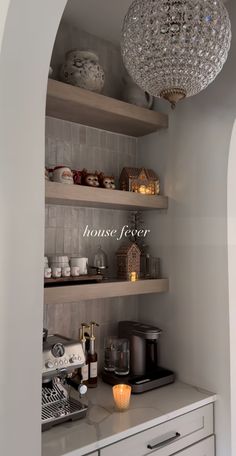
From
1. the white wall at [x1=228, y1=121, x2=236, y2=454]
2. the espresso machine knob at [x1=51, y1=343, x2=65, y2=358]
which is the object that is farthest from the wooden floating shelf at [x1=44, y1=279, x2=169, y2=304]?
the white wall at [x1=228, y1=121, x2=236, y2=454]

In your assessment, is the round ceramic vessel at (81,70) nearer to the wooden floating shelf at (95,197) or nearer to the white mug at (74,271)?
the wooden floating shelf at (95,197)

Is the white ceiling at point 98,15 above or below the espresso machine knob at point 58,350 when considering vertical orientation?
above

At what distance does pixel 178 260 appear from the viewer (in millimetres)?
1940

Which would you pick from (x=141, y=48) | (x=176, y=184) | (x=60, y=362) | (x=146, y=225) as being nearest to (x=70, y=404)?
(x=60, y=362)

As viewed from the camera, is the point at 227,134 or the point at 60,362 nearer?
the point at 60,362

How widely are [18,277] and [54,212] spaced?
94cm

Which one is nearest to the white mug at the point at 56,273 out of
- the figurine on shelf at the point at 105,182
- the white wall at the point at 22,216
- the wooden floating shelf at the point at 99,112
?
the figurine on shelf at the point at 105,182

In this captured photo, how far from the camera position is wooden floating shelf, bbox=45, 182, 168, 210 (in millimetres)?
1587

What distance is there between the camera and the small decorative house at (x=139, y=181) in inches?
77.0

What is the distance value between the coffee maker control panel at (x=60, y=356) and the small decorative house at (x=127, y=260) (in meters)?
0.47

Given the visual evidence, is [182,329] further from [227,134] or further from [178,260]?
[227,134]

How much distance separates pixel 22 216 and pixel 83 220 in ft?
3.32

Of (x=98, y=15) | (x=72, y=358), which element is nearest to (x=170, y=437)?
(x=72, y=358)

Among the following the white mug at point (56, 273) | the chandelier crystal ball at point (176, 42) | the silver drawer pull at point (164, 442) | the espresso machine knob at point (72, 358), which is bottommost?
the silver drawer pull at point (164, 442)
